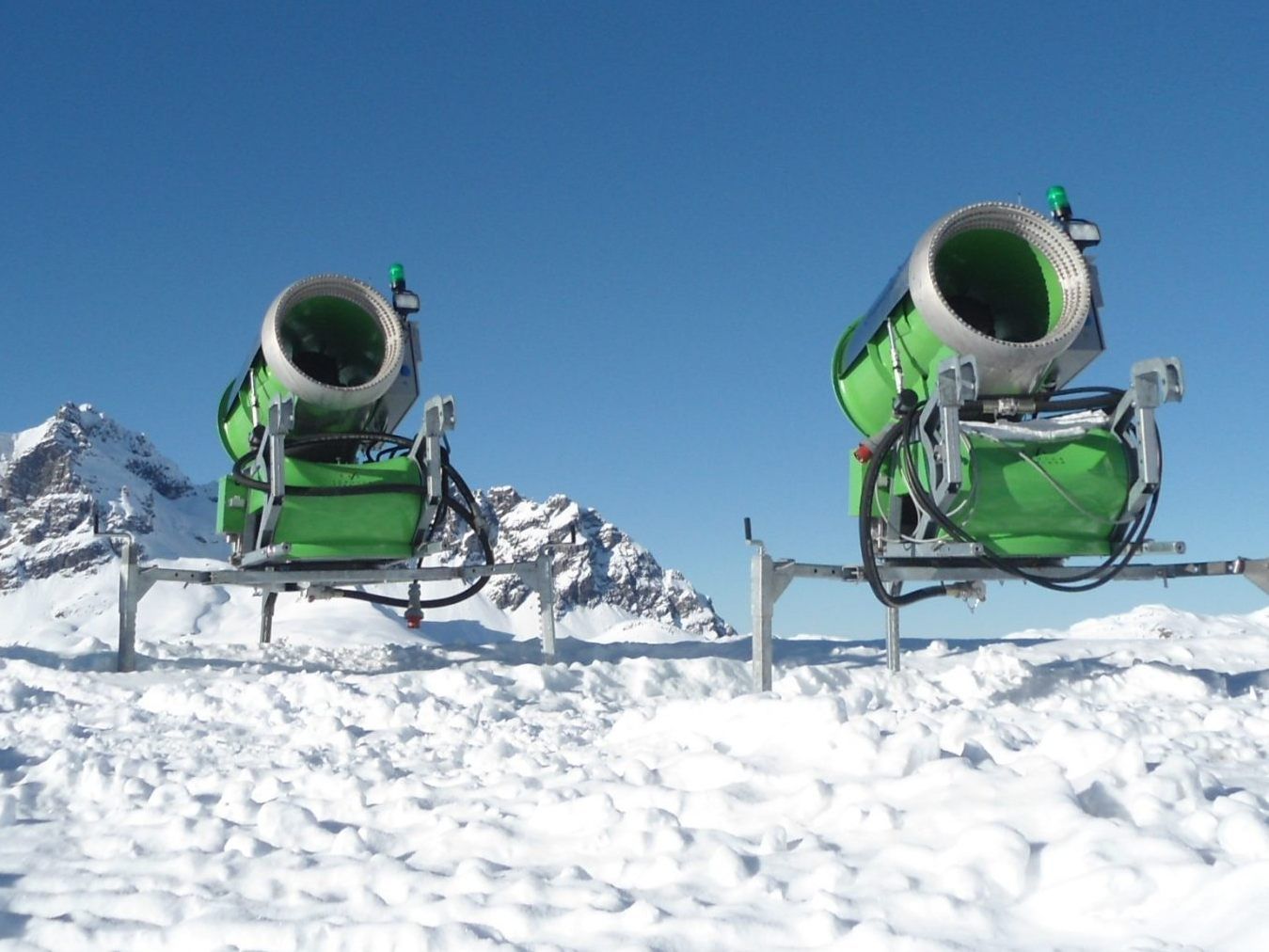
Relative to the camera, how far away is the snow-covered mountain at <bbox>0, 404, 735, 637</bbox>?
144 metres

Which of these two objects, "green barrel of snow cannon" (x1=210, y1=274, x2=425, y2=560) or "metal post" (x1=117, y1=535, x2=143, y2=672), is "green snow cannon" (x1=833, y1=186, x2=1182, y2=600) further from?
"metal post" (x1=117, y1=535, x2=143, y2=672)

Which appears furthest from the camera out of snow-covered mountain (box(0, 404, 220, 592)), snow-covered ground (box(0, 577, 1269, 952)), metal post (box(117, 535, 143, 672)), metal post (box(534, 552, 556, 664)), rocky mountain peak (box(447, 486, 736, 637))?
rocky mountain peak (box(447, 486, 736, 637))

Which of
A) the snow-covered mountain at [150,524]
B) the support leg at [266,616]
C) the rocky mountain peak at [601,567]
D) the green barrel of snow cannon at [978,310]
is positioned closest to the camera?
the green barrel of snow cannon at [978,310]

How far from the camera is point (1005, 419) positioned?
22.6 ft

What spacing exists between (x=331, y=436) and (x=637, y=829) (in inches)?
221

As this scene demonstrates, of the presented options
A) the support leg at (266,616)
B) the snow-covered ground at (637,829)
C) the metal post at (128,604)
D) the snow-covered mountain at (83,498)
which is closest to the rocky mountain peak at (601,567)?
the snow-covered mountain at (83,498)

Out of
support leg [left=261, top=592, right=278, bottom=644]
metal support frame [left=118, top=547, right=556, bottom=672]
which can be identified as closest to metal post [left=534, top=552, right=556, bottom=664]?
metal support frame [left=118, top=547, right=556, bottom=672]

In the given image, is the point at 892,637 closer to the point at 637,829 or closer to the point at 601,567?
the point at 637,829

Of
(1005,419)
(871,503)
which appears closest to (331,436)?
(871,503)

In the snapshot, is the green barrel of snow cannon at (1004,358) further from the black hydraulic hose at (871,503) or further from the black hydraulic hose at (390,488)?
the black hydraulic hose at (390,488)

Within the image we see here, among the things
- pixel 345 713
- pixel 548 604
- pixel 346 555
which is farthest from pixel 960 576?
pixel 346 555

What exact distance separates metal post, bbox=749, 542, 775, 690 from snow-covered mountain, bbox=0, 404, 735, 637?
12996 centimetres

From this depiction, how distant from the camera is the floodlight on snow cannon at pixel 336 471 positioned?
7.89 metres

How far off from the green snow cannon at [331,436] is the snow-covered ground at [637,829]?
2166 millimetres
